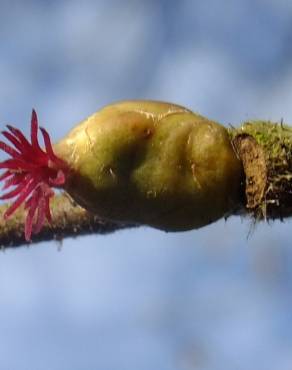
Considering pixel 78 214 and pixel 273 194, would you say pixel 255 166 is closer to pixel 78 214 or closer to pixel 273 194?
pixel 273 194

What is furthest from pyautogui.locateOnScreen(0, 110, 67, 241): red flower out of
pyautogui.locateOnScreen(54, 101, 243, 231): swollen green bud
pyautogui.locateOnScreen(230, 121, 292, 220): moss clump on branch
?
pyautogui.locateOnScreen(230, 121, 292, 220): moss clump on branch

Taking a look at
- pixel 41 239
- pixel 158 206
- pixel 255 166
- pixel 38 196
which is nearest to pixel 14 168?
pixel 38 196

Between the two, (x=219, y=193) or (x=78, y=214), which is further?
(x=78, y=214)

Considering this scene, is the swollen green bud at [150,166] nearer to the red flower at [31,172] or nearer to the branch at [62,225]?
the red flower at [31,172]

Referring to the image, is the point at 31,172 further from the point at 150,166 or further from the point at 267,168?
the point at 267,168

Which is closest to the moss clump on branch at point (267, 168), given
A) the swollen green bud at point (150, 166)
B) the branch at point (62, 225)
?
the swollen green bud at point (150, 166)

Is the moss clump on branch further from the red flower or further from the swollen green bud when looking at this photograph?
the red flower
